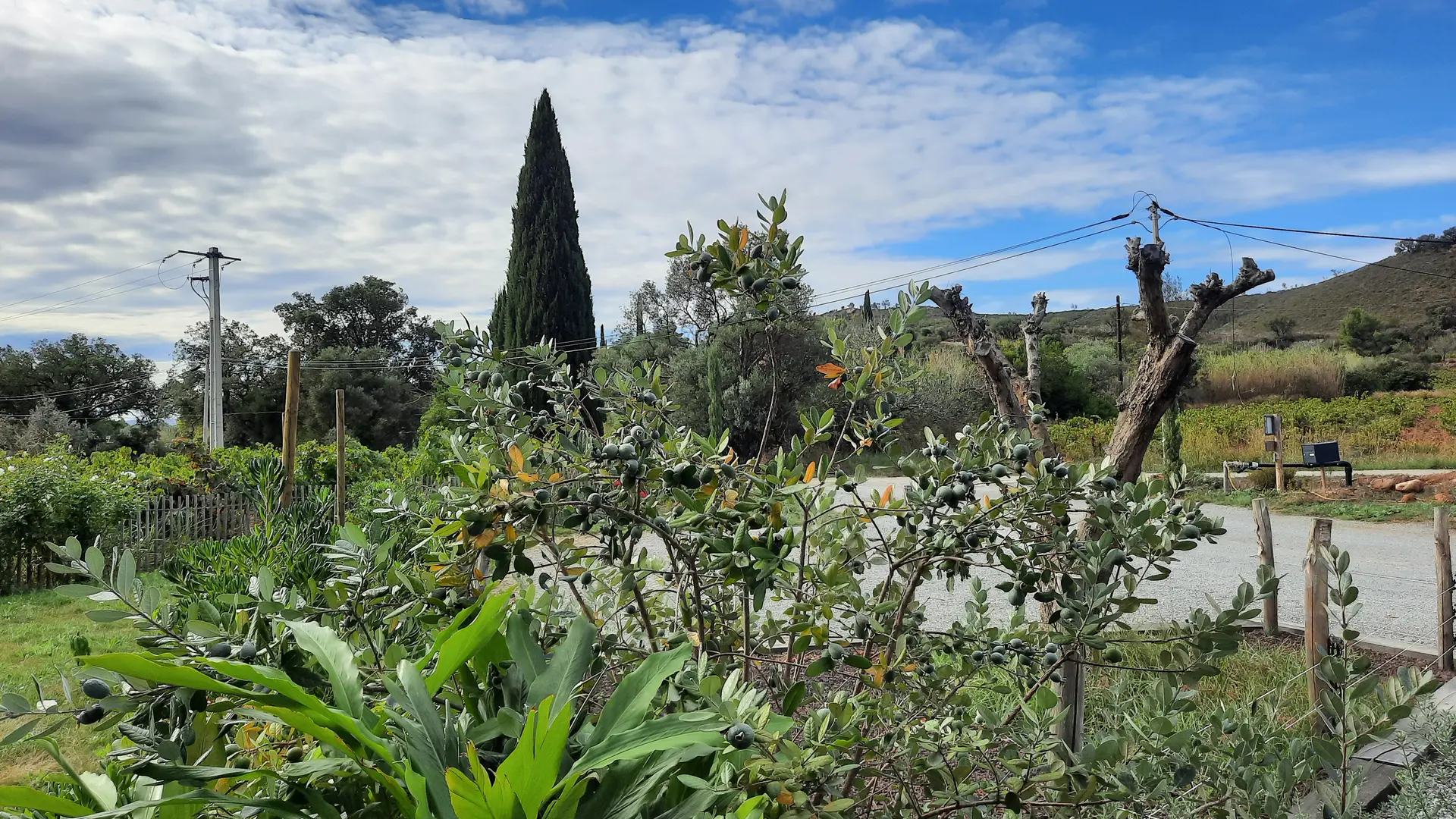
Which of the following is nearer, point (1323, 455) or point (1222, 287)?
point (1222, 287)

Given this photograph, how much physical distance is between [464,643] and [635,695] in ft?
0.68

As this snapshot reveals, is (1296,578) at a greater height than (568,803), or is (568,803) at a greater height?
(568,803)

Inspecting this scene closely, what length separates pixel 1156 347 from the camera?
182 inches

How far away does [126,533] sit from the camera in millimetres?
9117

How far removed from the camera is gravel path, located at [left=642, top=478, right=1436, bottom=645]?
5980mm

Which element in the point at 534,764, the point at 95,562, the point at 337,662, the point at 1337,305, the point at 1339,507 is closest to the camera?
the point at 534,764

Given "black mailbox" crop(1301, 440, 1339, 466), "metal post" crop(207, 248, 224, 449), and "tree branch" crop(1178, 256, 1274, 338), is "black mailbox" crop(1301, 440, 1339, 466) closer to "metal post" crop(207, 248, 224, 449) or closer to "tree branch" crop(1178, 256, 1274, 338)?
"tree branch" crop(1178, 256, 1274, 338)

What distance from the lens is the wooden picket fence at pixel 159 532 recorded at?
8.44 m

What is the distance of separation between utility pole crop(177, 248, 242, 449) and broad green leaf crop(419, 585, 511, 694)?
74.1 ft

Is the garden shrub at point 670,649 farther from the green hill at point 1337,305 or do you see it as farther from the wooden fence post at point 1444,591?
the green hill at point 1337,305

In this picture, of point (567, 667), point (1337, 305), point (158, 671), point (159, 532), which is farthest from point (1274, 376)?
point (158, 671)

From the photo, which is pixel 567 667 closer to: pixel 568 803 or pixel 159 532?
pixel 568 803

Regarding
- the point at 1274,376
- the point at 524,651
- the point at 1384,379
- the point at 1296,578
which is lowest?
the point at 1296,578

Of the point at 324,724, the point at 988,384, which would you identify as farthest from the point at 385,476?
the point at 324,724
